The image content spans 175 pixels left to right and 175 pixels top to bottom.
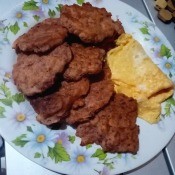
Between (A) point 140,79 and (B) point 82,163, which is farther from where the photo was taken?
(A) point 140,79

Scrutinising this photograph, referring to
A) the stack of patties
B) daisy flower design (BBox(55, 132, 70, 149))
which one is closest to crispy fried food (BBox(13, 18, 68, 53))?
the stack of patties

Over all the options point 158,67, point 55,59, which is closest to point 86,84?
point 55,59

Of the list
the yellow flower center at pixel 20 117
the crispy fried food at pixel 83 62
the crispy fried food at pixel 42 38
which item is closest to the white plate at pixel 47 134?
the yellow flower center at pixel 20 117

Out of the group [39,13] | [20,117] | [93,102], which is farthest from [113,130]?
[39,13]

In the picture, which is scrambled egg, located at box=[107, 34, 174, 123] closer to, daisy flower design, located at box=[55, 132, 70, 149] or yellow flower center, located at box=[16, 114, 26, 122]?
daisy flower design, located at box=[55, 132, 70, 149]

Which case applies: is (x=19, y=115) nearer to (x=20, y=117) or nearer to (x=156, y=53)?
(x=20, y=117)

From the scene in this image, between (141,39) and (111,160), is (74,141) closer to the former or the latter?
(111,160)

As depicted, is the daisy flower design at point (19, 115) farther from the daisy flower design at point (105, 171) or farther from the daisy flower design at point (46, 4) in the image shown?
the daisy flower design at point (46, 4)
